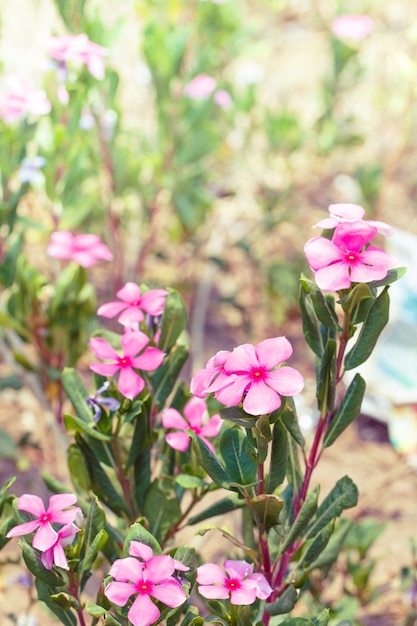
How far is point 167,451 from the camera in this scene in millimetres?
1782

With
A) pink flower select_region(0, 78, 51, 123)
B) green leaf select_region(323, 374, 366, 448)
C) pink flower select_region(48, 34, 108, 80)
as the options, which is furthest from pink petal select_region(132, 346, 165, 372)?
pink flower select_region(48, 34, 108, 80)

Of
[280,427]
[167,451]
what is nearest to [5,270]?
[167,451]

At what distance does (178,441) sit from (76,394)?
23 cm

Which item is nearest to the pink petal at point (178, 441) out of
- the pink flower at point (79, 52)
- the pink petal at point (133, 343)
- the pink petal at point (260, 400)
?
the pink petal at point (133, 343)

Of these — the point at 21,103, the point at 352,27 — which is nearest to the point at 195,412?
the point at 21,103

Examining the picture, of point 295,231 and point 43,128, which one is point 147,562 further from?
point 295,231

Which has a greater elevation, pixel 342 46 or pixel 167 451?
pixel 342 46

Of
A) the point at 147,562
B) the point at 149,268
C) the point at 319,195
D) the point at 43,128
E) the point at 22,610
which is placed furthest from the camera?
the point at 319,195

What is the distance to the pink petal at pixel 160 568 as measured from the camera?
4.20 ft

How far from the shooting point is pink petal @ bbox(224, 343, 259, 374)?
50.5 inches

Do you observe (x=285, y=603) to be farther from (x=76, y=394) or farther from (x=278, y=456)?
(x=76, y=394)

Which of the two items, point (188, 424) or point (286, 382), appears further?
point (188, 424)

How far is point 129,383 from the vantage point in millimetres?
1524

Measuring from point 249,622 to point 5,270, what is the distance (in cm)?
134
